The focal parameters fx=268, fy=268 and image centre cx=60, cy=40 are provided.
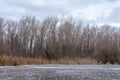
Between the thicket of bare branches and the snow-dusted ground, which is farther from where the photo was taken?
the thicket of bare branches

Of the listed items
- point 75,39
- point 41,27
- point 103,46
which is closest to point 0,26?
point 41,27

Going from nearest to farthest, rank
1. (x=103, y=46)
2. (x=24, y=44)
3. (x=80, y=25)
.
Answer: (x=103, y=46), (x=24, y=44), (x=80, y=25)

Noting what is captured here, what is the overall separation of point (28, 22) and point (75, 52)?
14.4 metres

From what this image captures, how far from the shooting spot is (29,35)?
2621 inches

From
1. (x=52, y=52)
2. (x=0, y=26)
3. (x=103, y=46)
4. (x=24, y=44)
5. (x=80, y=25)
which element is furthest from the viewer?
(x=80, y=25)

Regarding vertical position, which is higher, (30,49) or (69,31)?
(69,31)

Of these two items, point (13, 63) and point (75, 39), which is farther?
point (75, 39)

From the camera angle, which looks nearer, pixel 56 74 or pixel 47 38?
pixel 56 74

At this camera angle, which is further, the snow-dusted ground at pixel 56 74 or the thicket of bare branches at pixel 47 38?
the thicket of bare branches at pixel 47 38

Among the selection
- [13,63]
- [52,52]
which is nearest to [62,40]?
[52,52]

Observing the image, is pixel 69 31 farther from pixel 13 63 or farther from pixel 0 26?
pixel 13 63

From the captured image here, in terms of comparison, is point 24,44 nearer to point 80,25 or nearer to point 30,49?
point 30,49

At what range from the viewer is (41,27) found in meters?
65.8

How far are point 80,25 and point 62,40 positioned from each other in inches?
435
